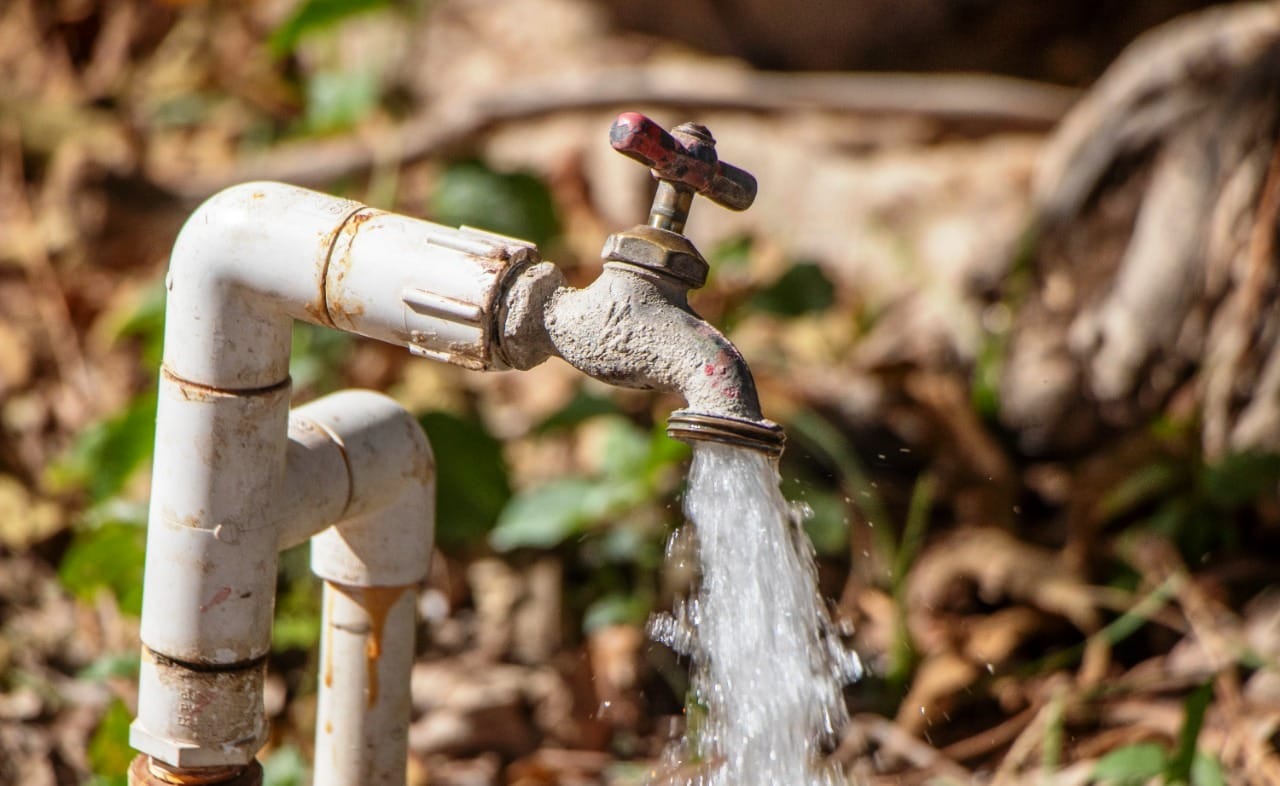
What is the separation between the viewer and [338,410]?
1342mm

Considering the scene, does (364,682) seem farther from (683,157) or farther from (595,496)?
(595,496)

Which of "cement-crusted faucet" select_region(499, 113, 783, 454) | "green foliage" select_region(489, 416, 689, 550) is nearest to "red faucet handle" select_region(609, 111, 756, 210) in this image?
"cement-crusted faucet" select_region(499, 113, 783, 454)

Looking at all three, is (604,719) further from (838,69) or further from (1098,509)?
(838,69)

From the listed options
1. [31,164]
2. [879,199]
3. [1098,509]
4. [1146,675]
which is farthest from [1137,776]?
[31,164]

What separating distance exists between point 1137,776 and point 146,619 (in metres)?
1.11

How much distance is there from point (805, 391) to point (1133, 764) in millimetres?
1154

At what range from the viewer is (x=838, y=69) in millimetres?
3699

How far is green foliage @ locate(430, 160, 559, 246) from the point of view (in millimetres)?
2641

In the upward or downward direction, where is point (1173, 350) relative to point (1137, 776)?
upward

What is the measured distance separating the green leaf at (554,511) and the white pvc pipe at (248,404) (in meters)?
0.82

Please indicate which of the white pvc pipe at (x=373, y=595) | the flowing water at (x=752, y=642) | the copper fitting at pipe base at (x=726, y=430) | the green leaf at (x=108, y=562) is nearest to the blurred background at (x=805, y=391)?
the green leaf at (x=108, y=562)

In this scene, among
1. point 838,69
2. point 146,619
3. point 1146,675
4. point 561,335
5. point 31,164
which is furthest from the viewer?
point 838,69

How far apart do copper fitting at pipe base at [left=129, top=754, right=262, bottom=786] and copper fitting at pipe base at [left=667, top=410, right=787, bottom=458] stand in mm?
587

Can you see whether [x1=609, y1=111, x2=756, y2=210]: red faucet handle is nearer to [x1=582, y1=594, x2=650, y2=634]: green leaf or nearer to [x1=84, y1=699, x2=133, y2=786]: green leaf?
[x1=84, y1=699, x2=133, y2=786]: green leaf
